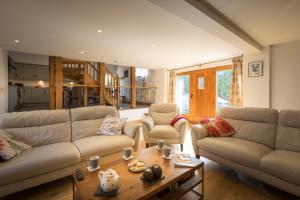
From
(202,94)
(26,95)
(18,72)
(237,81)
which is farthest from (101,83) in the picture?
(237,81)

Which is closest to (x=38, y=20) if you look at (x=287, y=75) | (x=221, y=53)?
(x=221, y=53)

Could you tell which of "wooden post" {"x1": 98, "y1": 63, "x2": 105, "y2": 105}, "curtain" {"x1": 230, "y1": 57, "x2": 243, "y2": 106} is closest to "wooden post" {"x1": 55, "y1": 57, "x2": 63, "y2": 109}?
"wooden post" {"x1": 98, "y1": 63, "x2": 105, "y2": 105}

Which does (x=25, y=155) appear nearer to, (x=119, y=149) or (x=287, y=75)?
(x=119, y=149)

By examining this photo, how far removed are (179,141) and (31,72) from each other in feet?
25.0

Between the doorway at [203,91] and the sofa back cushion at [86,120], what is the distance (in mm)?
3802

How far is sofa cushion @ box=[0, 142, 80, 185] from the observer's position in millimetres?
1490

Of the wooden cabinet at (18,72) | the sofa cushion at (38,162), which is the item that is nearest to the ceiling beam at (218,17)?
the sofa cushion at (38,162)

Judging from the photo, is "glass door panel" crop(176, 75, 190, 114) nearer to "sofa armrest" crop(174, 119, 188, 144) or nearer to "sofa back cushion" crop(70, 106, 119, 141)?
"sofa armrest" crop(174, 119, 188, 144)

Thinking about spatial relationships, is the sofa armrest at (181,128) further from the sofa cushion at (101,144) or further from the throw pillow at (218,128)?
the sofa cushion at (101,144)

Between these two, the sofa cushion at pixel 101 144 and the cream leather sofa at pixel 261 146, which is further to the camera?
the sofa cushion at pixel 101 144

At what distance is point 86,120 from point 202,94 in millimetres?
4220

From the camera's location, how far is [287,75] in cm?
336

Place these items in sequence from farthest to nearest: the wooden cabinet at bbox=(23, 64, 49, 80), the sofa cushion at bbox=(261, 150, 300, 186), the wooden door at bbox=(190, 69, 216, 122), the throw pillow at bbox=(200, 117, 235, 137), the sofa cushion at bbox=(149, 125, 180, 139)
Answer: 1. the wooden cabinet at bbox=(23, 64, 49, 80)
2. the wooden door at bbox=(190, 69, 216, 122)
3. the sofa cushion at bbox=(149, 125, 180, 139)
4. the throw pillow at bbox=(200, 117, 235, 137)
5. the sofa cushion at bbox=(261, 150, 300, 186)

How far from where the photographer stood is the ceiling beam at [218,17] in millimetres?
1795
